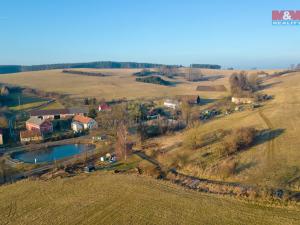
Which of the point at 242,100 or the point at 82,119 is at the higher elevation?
the point at 242,100

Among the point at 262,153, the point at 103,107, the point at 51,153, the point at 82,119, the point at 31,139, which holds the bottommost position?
the point at 51,153

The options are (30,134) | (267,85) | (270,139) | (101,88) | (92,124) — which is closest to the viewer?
(270,139)

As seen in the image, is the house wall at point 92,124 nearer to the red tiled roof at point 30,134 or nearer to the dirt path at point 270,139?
the red tiled roof at point 30,134

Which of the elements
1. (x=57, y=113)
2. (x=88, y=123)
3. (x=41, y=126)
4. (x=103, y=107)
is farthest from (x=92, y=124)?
(x=103, y=107)

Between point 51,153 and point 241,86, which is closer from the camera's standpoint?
point 51,153

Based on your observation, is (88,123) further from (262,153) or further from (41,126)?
(262,153)
